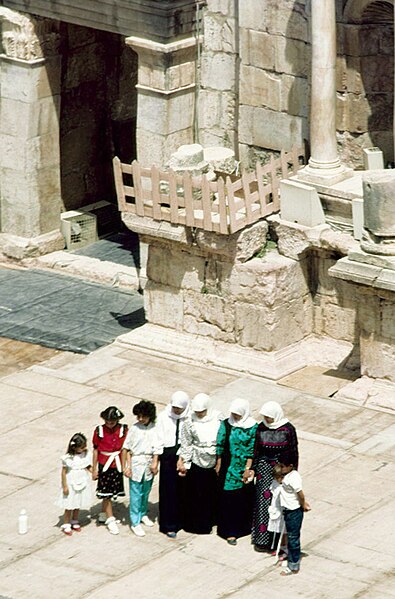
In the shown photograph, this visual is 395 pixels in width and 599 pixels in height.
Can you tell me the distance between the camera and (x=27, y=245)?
27281mm

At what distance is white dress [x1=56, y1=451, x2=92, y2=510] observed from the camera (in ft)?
61.3

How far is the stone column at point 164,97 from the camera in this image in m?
25.1

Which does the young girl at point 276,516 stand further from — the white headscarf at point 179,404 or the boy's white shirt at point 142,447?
the boy's white shirt at point 142,447

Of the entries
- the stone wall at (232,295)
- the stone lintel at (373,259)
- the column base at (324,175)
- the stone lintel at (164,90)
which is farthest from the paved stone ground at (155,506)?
the stone lintel at (164,90)

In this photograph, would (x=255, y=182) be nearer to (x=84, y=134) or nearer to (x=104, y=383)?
(x=104, y=383)

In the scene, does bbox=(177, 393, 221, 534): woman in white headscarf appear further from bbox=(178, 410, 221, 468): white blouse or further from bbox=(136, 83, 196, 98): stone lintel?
bbox=(136, 83, 196, 98): stone lintel

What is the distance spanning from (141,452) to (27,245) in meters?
9.07

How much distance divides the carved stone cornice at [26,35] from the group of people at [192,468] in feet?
29.5

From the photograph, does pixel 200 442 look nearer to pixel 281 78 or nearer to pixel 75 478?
pixel 75 478

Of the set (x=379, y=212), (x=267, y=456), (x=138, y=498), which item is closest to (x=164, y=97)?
(x=379, y=212)

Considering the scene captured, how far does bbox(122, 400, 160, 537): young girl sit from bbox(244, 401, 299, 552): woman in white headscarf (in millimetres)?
914

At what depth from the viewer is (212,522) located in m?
18.9

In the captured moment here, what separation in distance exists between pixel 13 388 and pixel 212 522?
4.52 m

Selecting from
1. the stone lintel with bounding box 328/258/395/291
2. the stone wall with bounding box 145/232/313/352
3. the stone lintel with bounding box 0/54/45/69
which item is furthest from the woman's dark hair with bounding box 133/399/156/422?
the stone lintel with bounding box 0/54/45/69
